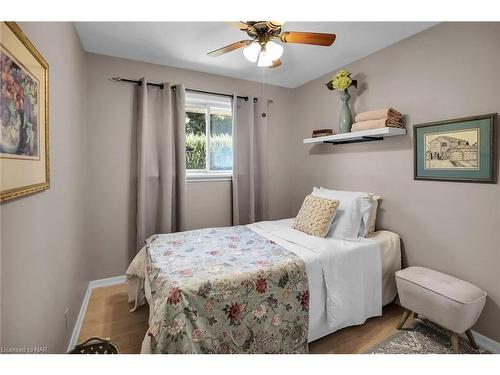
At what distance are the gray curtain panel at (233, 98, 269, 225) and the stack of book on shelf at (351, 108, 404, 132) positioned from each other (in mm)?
1394

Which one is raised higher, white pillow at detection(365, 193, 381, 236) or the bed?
white pillow at detection(365, 193, 381, 236)

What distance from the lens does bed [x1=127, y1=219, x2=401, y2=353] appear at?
1.35 meters

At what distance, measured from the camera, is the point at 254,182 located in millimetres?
3428

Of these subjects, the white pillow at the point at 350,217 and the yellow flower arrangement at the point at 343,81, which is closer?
the white pillow at the point at 350,217

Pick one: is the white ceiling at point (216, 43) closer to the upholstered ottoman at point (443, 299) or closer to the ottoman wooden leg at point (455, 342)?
the upholstered ottoman at point (443, 299)

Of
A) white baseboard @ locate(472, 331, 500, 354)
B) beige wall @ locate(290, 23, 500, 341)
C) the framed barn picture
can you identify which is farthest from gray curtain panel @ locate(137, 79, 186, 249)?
white baseboard @ locate(472, 331, 500, 354)

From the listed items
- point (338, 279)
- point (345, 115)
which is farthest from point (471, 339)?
point (345, 115)

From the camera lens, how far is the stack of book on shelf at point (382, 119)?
225 centimetres

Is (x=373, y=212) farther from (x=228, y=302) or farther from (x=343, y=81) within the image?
(x=228, y=302)

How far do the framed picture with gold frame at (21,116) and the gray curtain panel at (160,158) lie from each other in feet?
4.79

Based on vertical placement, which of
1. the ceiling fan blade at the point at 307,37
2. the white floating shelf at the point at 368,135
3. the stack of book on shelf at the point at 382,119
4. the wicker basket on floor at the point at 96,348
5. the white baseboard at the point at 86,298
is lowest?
the white baseboard at the point at 86,298

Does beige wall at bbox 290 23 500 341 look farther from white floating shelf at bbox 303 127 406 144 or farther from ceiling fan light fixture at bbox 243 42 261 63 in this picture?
ceiling fan light fixture at bbox 243 42 261 63

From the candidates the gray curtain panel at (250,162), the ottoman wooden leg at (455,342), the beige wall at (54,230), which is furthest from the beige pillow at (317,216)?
the beige wall at (54,230)
